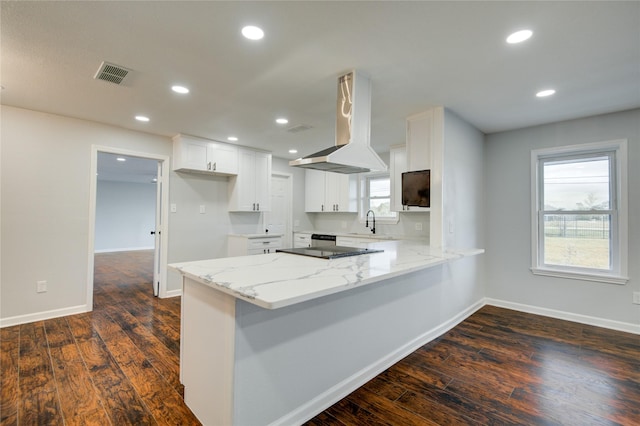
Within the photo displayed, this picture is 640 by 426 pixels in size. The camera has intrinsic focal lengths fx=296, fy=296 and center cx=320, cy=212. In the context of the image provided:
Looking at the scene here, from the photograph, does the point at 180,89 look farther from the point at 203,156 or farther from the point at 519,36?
the point at 519,36

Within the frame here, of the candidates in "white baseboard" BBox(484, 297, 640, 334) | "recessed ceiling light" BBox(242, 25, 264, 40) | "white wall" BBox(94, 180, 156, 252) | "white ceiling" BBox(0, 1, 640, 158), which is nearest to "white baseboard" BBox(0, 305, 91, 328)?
"white ceiling" BBox(0, 1, 640, 158)

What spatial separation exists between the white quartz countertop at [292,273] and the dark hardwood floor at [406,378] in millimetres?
898

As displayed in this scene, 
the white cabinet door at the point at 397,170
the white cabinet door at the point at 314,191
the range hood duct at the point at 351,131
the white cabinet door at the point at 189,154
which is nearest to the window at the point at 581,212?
the white cabinet door at the point at 397,170

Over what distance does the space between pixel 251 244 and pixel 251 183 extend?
1097 mm

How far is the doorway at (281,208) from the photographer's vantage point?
6.04 metres

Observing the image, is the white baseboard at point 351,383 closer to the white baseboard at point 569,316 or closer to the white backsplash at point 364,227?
the white baseboard at point 569,316

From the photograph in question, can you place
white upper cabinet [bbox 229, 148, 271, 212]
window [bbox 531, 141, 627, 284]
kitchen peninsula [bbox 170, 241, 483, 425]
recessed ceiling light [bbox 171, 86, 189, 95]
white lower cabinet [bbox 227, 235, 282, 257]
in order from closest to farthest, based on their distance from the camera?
kitchen peninsula [bbox 170, 241, 483, 425]
recessed ceiling light [bbox 171, 86, 189, 95]
window [bbox 531, 141, 627, 284]
white lower cabinet [bbox 227, 235, 282, 257]
white upper cabinet [bbox 229, 148, 271, 212]

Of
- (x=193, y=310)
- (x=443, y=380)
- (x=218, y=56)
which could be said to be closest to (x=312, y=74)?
(x=218, y=56)

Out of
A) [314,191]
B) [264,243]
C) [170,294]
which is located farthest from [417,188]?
[170,294]

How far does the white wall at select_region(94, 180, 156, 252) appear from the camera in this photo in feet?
32.7

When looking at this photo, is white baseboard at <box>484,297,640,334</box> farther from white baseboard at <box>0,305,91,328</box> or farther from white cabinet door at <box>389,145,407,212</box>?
white baseboard at <box>0,305,91,328</box>

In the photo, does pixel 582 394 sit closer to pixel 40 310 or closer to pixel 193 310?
pixel 193 310

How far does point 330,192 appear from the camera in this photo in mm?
5906

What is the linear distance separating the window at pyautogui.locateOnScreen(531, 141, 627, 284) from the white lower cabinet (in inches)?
153
